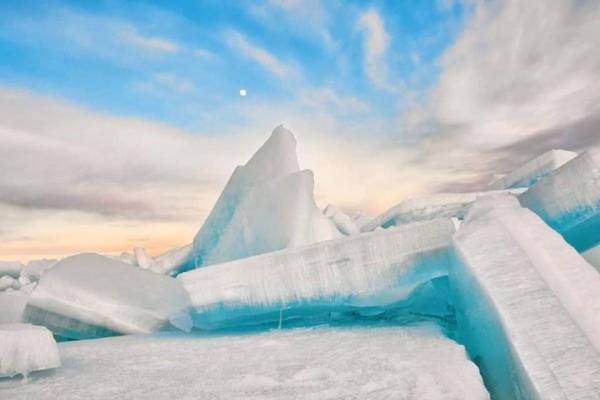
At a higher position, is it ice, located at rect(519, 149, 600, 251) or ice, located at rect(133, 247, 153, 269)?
ice, located at rect(133, 247, 153, 269)

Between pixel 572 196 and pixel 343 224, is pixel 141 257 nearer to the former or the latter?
pixel 343 224

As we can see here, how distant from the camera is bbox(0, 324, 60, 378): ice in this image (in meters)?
1.73

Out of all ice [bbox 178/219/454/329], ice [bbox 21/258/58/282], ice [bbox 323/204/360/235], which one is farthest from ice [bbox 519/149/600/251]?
ice [bbox 21/258/58/282]

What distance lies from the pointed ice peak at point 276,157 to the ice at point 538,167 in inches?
104

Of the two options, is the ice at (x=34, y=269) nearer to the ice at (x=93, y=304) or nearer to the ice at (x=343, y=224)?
the ice at (x=343, y=224)

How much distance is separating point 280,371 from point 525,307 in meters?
0.92

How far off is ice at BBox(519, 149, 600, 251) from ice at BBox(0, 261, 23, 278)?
9.80m

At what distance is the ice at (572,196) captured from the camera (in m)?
2.49

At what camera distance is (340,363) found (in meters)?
1.74

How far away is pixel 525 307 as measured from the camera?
1.62 meters

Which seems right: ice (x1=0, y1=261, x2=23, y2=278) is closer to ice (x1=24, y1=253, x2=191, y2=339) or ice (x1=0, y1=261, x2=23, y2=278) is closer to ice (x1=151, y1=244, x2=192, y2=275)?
ice (x1=151, y1=244, x2=192, y2=275)

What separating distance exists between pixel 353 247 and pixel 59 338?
9.31ft

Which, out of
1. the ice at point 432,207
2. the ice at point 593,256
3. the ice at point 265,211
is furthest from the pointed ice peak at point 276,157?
the ice at point 593,256

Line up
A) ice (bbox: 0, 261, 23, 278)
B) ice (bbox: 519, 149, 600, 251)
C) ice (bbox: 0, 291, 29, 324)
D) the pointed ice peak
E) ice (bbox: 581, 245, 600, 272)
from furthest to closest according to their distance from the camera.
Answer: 1. ice (bbox: 0, 261, 23, 278)
2. the pointed ice peak
3. ice (bbox: 0, 291, 29, 324)
4. ice (bbox: 581, 245, 600, 272)
5. ice (bbox: 519, 149, 600, 251)
